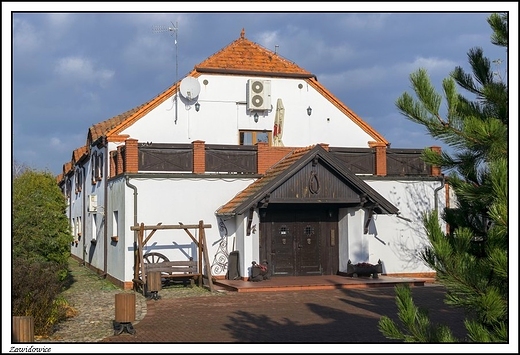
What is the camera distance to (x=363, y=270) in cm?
1981

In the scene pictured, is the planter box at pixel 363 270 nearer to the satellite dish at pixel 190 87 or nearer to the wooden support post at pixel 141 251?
the wooden support post at pixel 141 251

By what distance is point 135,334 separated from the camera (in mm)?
11539

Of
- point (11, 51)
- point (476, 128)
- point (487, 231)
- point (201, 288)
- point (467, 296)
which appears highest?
point (11, 51)

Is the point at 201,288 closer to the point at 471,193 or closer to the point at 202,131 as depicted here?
the point at 202,131

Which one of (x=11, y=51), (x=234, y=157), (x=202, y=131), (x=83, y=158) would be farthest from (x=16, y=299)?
(x=83, y=158)

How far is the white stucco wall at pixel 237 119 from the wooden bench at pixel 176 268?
563 cm

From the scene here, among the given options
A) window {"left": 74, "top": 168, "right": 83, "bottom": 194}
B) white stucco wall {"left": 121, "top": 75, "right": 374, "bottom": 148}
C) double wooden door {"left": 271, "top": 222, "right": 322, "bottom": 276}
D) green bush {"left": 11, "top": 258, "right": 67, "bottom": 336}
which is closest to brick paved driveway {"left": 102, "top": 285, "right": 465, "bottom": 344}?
green bush {"left": 11, "top": 258, "right": 67, "bottom": 336}

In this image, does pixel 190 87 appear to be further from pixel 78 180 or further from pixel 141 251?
pixel 78 180

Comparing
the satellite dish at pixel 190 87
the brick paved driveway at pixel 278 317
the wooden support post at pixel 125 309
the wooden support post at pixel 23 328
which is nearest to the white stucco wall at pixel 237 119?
the satellite dish at pixel 190 87

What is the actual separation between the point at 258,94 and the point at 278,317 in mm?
11400

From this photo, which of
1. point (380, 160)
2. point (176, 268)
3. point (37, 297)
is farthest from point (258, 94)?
point (37, 297)

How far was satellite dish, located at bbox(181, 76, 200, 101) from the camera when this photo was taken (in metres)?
22.1

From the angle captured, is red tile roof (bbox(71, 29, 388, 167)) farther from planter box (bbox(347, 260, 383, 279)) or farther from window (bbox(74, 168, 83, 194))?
window (bbox(74, 168, 83, 194))

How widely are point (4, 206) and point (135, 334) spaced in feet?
16.4
